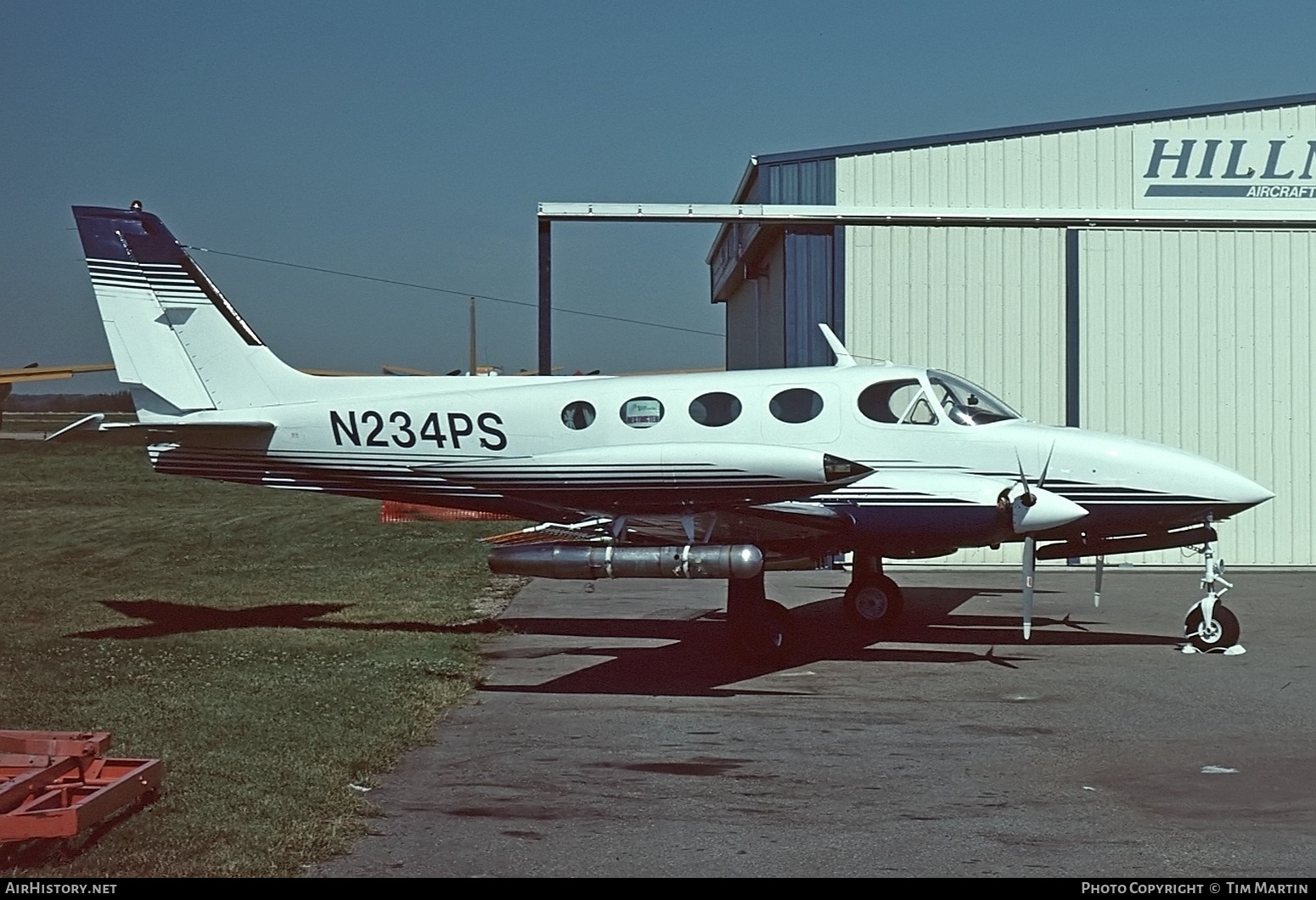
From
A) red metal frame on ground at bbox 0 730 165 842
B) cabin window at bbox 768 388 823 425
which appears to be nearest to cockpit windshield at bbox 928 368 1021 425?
cabin window at bbox 768 388 823 425

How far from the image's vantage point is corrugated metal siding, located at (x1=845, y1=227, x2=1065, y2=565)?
67.6 feet

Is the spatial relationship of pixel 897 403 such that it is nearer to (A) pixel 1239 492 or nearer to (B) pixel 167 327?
(A) pixel 1239 492

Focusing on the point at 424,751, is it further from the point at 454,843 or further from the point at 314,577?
the point at 314,577

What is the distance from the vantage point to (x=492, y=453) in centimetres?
1348

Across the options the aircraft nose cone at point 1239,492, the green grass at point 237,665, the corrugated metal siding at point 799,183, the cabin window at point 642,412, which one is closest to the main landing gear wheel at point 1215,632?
the aircraft nose cone at point 1239,492

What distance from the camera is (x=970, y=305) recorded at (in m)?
20.7

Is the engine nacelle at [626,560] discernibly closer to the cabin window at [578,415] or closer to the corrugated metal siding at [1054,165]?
the cabin window at [578,415]

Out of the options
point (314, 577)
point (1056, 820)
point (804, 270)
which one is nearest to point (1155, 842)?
point (1056, 820)

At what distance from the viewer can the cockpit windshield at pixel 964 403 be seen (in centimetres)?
1309

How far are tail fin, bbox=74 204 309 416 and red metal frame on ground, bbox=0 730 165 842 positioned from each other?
746 centimetres

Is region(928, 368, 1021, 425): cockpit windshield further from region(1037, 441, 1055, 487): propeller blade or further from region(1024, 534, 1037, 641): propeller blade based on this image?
region(1024, 534, 1037, 641): propeller blade

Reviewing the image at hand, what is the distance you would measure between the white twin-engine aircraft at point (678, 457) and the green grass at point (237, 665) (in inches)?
63.7

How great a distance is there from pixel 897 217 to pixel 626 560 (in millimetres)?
9390

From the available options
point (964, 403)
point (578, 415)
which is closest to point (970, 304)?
point (964, 403)
